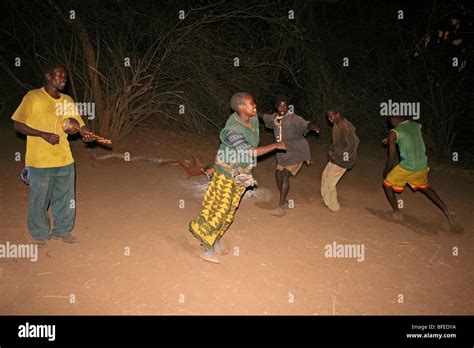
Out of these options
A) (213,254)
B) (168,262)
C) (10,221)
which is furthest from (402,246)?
(10,221)

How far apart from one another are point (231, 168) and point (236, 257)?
3.66 ft

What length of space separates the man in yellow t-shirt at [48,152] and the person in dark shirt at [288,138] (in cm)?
267

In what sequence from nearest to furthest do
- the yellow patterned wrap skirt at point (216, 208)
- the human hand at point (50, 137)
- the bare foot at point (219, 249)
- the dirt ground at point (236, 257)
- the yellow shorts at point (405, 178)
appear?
1. the dirt ground at point (236, 257)
2. the human hand at point (50, 137)
3. the yellow patterned wrap skirt at point (216, 208)
4. the bare foot at point (219, 249)
5. the yellow shorts at point (405, 178)

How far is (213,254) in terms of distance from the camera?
15.3 ft

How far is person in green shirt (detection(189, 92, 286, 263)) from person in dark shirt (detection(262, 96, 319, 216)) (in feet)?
5.27

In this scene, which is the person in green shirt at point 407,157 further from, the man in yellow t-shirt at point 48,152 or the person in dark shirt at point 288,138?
the man in yellow t-shirt at point 48,152

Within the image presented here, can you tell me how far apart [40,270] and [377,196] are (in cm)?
546

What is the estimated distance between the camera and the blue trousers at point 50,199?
443cm

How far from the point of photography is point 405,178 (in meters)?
6.11

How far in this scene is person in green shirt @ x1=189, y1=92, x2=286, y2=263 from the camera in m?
4.23

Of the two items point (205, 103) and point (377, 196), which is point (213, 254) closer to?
point (377, 196)

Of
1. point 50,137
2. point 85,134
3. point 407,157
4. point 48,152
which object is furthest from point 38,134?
point 407,157

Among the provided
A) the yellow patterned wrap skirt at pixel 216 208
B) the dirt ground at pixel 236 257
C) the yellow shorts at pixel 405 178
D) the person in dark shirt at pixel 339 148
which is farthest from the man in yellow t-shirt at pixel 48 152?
the yellow shorts at pixel 405 178

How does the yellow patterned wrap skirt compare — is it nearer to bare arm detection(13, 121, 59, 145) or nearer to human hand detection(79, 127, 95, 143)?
human hand detection(79, 127, 95, 143)
